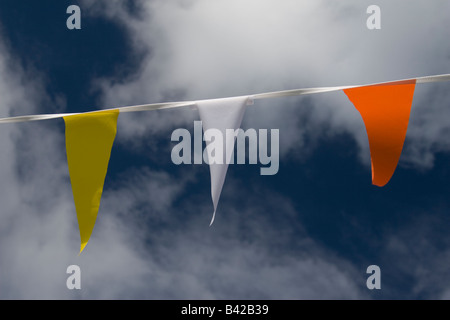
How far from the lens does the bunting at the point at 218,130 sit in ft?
13.1

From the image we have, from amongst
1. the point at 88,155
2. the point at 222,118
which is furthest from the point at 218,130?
the point at 88,155

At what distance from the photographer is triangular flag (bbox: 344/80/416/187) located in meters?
3.98

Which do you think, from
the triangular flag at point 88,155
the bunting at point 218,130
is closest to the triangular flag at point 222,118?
the bunting at point 218,130

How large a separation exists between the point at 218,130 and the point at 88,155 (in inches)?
39.2

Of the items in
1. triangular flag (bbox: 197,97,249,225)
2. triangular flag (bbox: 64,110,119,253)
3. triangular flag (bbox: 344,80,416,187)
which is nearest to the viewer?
triangular flag (bbox: 344,80,416,187)

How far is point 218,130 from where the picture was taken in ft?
13.7

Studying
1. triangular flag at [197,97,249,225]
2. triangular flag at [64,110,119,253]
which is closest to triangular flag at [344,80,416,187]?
triangular flag at [197,97,249,225]

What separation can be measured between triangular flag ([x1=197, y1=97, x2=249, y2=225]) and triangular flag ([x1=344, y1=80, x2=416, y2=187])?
0.78 m

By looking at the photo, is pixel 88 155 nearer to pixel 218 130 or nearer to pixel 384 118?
pixel 218 130

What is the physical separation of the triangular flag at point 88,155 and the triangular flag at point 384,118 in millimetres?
1782

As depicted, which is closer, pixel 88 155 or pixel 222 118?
pixel 222 118

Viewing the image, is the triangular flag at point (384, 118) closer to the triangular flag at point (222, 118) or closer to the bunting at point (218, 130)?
the bunting at point (218, 130)

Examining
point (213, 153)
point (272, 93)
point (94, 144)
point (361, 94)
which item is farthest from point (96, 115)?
point (361, 94)

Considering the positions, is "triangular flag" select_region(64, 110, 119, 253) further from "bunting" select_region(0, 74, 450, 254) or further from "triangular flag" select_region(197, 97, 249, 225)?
"triangular flag" select_region(197, 97, 249, 225)
